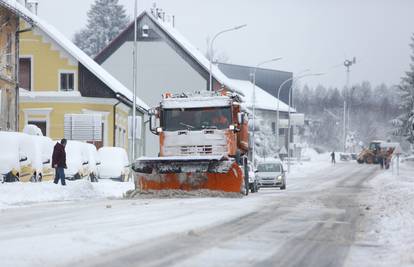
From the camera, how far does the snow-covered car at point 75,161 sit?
3089cm

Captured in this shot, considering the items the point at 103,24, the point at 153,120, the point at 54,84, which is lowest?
the point at 153,120

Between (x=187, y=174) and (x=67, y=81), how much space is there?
1074 inches

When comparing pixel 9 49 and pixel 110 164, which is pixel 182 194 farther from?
pixel 9 49

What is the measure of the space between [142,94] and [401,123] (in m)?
37.5

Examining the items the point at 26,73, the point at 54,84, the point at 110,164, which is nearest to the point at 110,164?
the point at 110,164

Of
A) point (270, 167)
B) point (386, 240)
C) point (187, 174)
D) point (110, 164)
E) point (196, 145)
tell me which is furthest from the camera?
point (270, 167)

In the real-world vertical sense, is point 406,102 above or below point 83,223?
above

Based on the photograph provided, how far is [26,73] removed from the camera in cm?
5069

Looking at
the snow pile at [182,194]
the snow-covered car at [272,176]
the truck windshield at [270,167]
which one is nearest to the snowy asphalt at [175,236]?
the snow pile at [182,194]

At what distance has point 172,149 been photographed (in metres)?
26.1

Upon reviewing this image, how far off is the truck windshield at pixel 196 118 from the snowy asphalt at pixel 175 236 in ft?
23.1

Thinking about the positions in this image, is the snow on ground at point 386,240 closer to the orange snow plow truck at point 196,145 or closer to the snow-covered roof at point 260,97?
the orange snow plow truck at point 196,145

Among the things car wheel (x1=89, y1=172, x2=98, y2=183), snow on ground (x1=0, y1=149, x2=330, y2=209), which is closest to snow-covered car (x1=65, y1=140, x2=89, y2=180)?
car wheel (x1=89, y1=172, x2=98, y2=183)

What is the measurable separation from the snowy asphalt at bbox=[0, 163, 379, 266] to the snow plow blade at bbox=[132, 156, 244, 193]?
506cm
